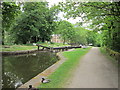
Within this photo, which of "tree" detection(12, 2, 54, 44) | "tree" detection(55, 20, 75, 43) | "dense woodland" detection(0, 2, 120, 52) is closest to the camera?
"dense woodland" detection(0, 2, 120, 52)

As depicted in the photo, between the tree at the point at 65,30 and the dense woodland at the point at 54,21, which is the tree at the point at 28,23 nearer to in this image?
the dense woodland at the point at 54,21

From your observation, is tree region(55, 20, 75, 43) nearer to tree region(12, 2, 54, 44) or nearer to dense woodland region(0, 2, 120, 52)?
dense woodland region(0, 2, 120, 52)

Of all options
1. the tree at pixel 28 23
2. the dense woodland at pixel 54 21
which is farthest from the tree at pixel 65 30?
the tree at pixel 28 23

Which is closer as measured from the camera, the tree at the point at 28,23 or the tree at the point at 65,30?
the tree at the point at 28,23

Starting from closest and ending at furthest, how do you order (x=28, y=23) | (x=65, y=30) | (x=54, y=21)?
(x=28, y=23) < (x=54, y=21) < (x=65, y=30)

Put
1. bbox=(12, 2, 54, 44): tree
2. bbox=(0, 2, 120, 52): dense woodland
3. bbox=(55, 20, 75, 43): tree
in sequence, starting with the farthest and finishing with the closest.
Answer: bbox=(55, 20, 75, 43): tree, bbox=(12, 2, 54, 44): tree, bbox=(0, 2, 120, 52): dense woodland

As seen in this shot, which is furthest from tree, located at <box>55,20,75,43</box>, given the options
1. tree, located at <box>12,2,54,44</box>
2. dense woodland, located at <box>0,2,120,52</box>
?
tree, located at <box>12,2,54,44</box>

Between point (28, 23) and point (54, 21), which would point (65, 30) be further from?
point (28, 23)

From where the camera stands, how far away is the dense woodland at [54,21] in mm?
9883

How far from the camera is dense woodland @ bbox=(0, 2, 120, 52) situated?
988cm

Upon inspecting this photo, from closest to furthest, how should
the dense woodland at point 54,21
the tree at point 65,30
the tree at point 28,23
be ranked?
the dense woodland at point 54,21
the tree at point 28,23
the tree at point 65,30

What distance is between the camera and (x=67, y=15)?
10688 mm

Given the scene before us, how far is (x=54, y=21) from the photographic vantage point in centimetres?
4550

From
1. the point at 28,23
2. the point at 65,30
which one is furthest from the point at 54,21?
the point at 28,23
